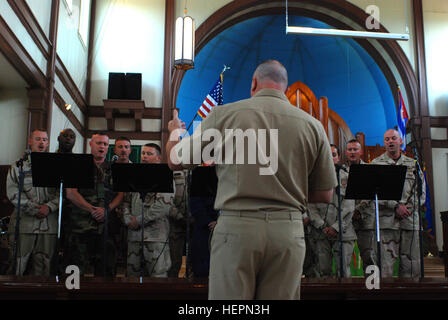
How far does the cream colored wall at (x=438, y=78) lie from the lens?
343 inches

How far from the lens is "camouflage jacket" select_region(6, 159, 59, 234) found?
424 centimetres

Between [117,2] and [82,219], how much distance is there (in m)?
5.41

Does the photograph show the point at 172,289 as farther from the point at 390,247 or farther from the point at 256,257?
the point at 390,247

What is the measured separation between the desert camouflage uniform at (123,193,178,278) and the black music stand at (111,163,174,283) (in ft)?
1.94

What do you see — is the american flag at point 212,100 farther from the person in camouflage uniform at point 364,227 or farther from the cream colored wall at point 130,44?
the person in camouflage uniform at point 364,227

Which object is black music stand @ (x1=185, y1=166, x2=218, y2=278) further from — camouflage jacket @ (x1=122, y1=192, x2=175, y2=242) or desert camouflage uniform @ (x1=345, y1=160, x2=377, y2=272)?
desert camouflage uniform @ (x1=345, y1=160, x2=377, y2=272)

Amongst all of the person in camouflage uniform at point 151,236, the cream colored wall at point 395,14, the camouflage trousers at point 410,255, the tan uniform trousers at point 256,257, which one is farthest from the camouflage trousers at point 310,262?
the cream colored wall at point 395,14

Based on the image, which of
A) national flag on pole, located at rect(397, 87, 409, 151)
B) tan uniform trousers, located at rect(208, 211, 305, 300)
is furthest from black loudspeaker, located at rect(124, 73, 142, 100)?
tan uniform trousers, located at rect(208, 211, 305, 300)

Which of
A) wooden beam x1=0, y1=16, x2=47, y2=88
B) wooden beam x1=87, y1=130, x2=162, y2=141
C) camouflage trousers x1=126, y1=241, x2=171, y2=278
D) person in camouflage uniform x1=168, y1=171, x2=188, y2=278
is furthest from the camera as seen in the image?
wooden beam x1=87, y1=130, x2=162, y2=141

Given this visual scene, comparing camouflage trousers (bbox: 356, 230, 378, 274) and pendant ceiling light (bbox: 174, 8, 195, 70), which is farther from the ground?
pendant ceiling light (bbox: 174, 8, 195, 70)

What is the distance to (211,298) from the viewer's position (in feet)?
5.81

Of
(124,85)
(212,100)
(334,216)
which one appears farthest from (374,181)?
(124,85)
